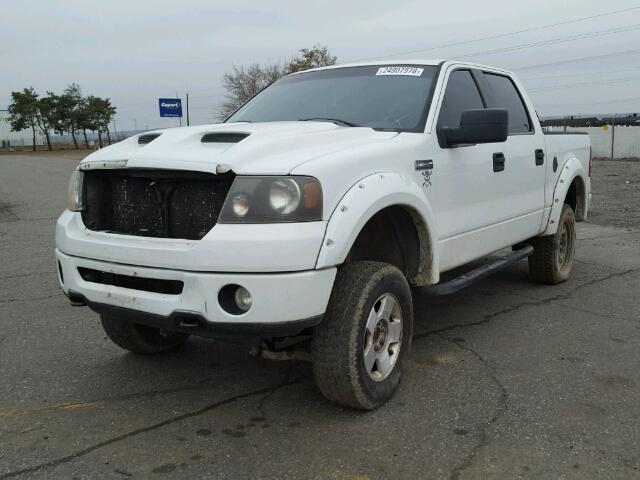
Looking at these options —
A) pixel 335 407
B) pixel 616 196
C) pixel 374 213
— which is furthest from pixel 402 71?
pixel 616 196

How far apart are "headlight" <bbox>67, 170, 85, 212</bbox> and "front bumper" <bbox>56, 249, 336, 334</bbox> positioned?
2.17 ft

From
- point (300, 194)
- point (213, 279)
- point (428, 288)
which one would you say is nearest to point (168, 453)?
point (213, 279)

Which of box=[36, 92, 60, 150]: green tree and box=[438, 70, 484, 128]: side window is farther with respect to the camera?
box=[36, 92, 60, 150]: green tree

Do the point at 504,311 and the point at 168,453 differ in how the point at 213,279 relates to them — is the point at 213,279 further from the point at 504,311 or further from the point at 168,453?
the point at 504,311

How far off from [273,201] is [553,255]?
154 inches

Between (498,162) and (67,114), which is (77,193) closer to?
(498,162)

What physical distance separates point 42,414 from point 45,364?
790 mm

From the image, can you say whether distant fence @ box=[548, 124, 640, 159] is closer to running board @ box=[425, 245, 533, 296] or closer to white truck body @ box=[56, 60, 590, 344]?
running board @ box=[425, 245, 533, 296]

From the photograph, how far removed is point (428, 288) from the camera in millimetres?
3922

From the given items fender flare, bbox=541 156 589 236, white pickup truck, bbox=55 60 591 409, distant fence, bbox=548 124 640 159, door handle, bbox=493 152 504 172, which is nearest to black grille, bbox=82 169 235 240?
white pickup truck, bbox=55 60 591 409

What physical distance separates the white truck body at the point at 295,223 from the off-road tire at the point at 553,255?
1.64 metres

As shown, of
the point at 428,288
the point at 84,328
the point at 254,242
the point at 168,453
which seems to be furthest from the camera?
the point at 84,328

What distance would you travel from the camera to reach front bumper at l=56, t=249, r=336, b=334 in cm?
280

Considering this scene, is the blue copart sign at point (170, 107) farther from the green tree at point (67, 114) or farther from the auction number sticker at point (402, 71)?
the green tree at point (67, 114)
